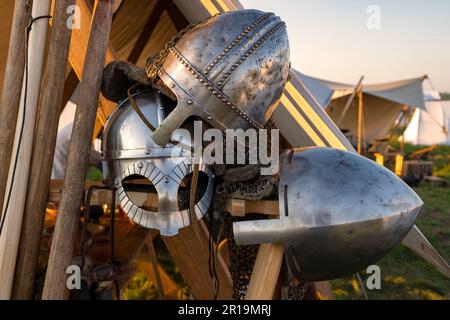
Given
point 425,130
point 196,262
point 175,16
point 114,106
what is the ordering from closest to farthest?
1. point 114,106
2. point 196,262
3. point 175,16
4. point 425,130

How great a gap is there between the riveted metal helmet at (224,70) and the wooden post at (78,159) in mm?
209

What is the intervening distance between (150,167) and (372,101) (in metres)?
10.2

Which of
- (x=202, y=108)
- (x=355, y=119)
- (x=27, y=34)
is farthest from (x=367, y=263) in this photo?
(x=355, y=119)

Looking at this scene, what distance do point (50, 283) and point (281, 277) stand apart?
26.3 inches

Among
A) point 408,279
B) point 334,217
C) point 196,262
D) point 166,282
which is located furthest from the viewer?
point 408,279

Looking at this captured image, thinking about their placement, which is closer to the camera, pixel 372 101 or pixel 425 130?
pixel 372 101

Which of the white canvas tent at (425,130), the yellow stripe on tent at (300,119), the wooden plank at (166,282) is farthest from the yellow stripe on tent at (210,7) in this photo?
the white canvas tent at (425,130)

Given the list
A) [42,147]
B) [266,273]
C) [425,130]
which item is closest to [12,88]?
[42,147]

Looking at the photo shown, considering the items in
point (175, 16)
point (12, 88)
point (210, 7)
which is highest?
point (175, 16)

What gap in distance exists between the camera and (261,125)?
120 cm

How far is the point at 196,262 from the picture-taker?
189 cm

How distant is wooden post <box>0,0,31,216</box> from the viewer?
119cm

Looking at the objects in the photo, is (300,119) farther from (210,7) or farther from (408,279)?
(408,279)

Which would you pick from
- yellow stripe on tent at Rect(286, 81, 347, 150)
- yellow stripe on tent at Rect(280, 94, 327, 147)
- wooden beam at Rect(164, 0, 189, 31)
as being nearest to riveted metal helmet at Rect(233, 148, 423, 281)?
yellow stripe on tent at Rect(280, 94, 327, 147)
